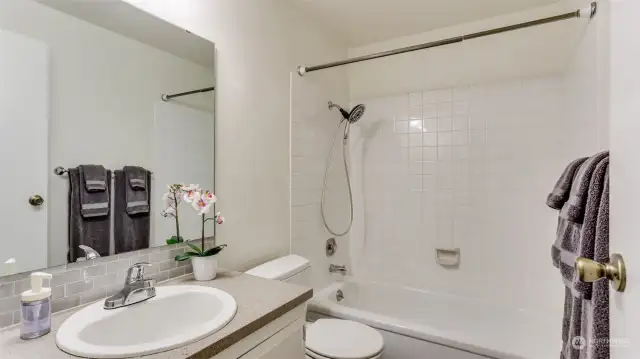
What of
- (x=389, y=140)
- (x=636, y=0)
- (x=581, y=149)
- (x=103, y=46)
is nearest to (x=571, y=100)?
(x=581, y=149)

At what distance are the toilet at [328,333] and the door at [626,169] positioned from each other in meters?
1.10

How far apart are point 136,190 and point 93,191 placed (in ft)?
0.49

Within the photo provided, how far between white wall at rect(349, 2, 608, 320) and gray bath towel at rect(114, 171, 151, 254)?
5.73 ft

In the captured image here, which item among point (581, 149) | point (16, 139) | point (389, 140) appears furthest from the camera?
point (389, 140)

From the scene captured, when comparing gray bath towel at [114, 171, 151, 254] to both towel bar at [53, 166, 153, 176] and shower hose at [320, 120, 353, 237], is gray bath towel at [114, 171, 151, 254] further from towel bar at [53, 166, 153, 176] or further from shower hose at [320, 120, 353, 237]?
shower hose at [320, 120, 353, 237]

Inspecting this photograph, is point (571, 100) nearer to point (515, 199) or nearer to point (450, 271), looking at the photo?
point (515, 199)

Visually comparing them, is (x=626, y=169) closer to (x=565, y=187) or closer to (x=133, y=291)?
(x=565, y=187)

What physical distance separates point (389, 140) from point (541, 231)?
116 cm

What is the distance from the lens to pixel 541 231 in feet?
6.68

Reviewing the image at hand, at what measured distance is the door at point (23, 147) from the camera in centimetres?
88

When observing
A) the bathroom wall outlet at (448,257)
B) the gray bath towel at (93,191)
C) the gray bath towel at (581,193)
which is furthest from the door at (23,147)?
the bathroom wall outlet at (448,257)

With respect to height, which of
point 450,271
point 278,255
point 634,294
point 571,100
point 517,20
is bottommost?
point 450,271

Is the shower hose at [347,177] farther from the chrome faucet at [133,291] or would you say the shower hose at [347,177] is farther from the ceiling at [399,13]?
the chrome faucet at [133,291]

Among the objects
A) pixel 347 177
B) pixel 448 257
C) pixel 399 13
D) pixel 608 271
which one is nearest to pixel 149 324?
pixel 608 271
